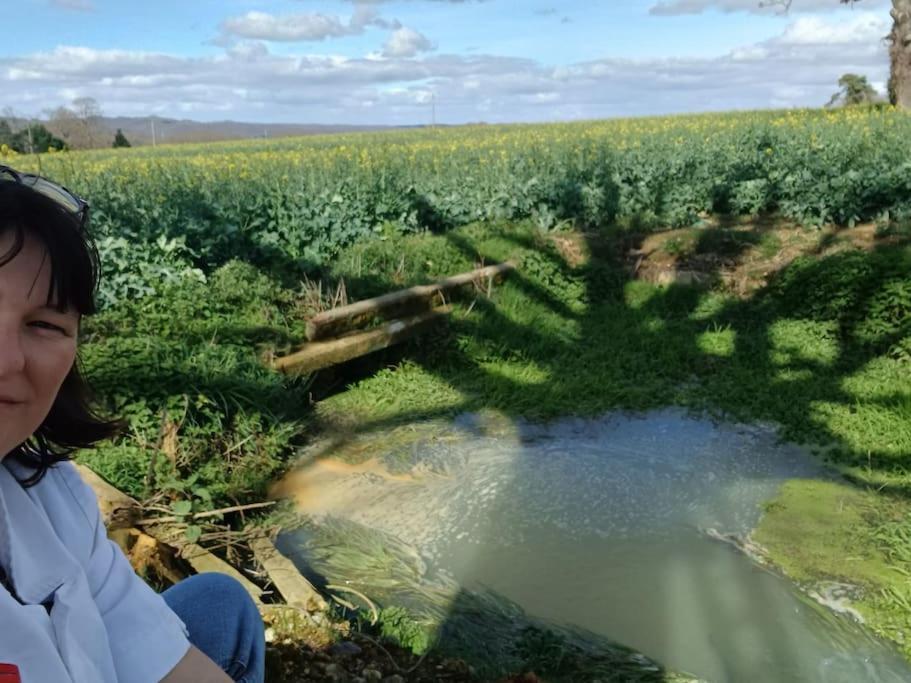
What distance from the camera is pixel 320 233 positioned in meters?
7.11

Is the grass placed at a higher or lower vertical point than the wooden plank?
higher

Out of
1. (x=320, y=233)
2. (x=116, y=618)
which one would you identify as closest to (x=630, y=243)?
(x=320, y=233)

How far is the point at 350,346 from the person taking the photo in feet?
18.4

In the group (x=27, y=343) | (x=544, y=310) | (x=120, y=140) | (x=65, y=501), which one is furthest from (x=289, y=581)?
(x=120, y=140)

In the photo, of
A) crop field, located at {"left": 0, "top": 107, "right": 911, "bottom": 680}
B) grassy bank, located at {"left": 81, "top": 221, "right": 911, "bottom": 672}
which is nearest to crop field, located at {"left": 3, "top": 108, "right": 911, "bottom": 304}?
crop field, located at {"left": 0, "top": 107, "right": 911, "bottom": 680}

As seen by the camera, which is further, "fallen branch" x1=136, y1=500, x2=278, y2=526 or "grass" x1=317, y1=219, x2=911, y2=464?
"grass" x1=317, y1=219, x2=911, y2=464

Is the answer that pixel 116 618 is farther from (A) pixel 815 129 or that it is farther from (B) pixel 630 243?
(A) pixel 815 129

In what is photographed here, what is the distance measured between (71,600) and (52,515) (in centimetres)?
17

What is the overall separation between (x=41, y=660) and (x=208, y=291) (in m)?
4.87

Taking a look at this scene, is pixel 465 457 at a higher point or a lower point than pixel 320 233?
lower

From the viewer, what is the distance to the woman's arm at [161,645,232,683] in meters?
1.33

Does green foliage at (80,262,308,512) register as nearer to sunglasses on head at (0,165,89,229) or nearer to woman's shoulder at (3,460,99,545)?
woman's shoulder at (3,460,99,545)

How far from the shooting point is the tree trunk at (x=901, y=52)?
15898mm

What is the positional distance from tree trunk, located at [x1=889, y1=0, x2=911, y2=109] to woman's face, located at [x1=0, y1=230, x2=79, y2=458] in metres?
18.3
